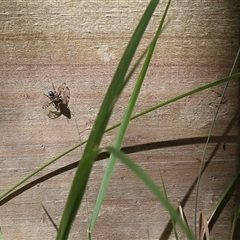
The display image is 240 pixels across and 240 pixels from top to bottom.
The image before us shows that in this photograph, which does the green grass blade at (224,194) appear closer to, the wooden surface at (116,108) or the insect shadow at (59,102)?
the wooden surface at (116,108)

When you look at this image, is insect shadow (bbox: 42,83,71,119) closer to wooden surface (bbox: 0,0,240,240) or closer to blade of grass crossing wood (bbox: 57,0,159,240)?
wooden surface (bbox: 0,0,240,240)

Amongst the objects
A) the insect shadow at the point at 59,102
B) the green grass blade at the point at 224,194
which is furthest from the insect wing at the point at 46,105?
the green grass blade at the point at 224,194

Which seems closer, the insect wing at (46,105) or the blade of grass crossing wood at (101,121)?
the blade of grass crossing wood at (101,121)

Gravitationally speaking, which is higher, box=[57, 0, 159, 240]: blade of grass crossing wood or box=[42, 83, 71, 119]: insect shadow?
box=[42, 83, 71, 119]: insect shadow

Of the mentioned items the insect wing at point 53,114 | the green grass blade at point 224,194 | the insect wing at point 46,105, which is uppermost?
the insect wing at point 46,105

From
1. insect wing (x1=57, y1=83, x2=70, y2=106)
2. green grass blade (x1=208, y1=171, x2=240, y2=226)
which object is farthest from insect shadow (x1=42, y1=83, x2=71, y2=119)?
green grass blade (x1=208, y1=171, x2=240, y2=226)

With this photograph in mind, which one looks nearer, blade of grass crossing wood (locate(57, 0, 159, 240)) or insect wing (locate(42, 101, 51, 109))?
blade of grass crossing wood (locate(57, 0, 159, 240))

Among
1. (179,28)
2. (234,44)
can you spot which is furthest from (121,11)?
(234,44)

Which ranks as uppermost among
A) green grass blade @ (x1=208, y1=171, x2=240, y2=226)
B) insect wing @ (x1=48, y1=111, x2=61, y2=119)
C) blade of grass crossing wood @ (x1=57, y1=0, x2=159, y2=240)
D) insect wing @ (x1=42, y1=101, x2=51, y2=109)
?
insect wing @ (x1=42, y1=101, x2=51, y2=109)
